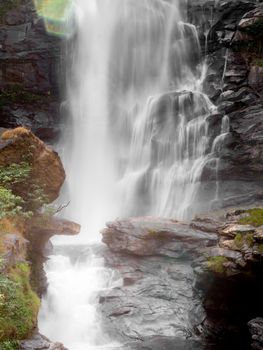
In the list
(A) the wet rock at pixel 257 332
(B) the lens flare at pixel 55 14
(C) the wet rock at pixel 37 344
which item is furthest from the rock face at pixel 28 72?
(C) the wet rock at pixel 37 344

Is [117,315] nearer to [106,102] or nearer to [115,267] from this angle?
[115,267]

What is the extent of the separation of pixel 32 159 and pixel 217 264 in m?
6.58

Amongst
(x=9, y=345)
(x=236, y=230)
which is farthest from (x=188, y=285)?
(x=9, y=345)

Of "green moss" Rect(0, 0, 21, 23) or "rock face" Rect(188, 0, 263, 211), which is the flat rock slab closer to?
"rock face" Rect(188, 0, 263, 211)

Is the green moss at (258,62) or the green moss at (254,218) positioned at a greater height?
the green moss at (258,62)

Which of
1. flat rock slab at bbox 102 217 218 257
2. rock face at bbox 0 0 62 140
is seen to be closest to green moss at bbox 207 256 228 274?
flat rock slab at bbox 102 217 218 257

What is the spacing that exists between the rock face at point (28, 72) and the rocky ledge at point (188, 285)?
47.1 feet

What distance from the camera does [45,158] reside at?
45.3 ft

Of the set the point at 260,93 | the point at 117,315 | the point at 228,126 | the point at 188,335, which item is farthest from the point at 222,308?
the point at 260,93

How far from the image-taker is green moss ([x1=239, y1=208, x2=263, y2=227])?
11500 mm

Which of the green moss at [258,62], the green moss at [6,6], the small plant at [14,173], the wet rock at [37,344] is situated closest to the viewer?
the wet rock at [37,344]

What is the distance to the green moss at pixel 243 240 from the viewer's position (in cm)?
1084

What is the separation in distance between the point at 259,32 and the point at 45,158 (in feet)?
62.4

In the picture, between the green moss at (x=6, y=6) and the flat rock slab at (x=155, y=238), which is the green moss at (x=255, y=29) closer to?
the green moss at (x=6, y=6)
